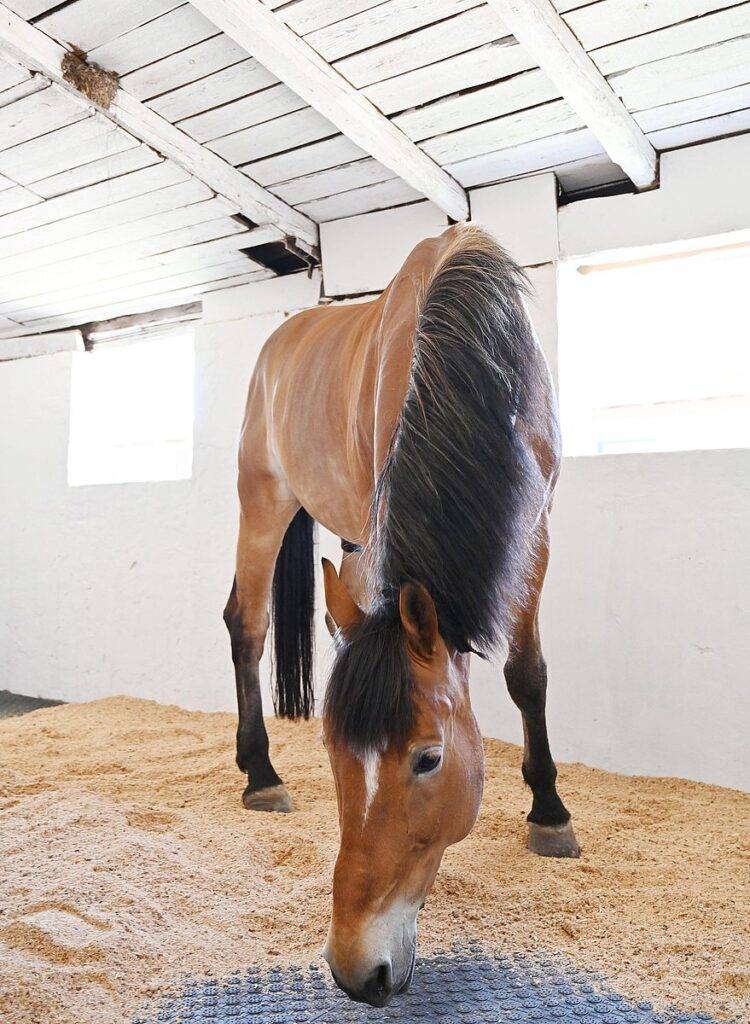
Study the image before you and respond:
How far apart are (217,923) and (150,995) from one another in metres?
0.29

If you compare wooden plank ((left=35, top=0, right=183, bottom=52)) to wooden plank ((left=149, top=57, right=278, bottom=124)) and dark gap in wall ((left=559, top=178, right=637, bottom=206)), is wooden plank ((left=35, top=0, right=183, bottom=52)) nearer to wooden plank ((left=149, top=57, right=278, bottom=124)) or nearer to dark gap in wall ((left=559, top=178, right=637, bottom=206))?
wooden plank ((left=149, top=57, right=278, bottom=124))

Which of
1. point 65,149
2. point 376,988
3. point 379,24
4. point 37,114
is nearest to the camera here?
point 376,988

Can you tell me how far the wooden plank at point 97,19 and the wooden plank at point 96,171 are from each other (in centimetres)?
57

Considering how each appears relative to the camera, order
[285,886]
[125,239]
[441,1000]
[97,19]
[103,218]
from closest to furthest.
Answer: [441,1000] → [285,886] → [97,19] → [103,218] → [125,239]

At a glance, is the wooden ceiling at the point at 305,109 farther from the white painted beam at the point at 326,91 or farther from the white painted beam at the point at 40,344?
the white painted beam at the point at 40,344

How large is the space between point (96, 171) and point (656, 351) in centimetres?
248

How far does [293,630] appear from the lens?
2.93 meters

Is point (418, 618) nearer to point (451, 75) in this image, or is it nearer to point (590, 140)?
point (451, 75)

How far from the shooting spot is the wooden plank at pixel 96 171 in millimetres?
3137

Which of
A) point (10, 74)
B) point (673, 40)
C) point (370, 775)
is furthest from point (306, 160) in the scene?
point (370, 775)

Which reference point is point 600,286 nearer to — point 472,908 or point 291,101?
point 291,101

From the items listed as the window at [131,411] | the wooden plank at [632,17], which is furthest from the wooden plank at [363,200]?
the window at [131,411]

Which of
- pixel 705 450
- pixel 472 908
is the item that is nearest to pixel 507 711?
pixel 705 450

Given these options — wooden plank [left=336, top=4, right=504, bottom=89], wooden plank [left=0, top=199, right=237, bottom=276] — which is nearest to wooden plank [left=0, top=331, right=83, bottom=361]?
wooden plank [left=0, top=199, right=237, bottom=276]
